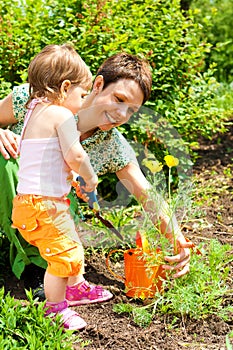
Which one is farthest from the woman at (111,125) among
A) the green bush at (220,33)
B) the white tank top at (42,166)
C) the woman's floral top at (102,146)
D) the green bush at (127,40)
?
the green bush at (220,33)

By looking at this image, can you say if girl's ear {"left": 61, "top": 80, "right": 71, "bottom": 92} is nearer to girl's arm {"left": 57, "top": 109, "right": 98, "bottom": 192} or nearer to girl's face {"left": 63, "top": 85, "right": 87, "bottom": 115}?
girl's face {"left": 63, "top": 85, "right": 87, "bottom": 115}

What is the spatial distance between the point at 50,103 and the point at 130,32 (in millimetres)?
1860

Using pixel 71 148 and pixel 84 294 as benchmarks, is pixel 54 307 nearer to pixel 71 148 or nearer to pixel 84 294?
pixel 84 294

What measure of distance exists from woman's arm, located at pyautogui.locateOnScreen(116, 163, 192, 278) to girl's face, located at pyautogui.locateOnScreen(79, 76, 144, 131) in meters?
0.40

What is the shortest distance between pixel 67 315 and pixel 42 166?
703 mm

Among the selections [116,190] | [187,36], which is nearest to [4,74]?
[116,190]

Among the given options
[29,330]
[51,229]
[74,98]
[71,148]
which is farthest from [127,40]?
[29,330]

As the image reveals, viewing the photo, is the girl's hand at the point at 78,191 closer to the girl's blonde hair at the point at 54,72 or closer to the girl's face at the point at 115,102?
the girl's face at the point at 115,102

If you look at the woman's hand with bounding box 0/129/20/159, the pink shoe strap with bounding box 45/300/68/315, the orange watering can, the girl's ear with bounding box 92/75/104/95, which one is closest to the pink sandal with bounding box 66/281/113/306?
the orange watering can

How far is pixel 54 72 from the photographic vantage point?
286 cm

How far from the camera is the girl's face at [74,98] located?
295 cm

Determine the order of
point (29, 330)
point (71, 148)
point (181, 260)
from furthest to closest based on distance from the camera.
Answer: point (181, 260), point (71, 148), point (29, 330)

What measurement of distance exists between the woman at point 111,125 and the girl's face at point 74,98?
173 mm

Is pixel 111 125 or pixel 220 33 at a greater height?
pixel 111 125
